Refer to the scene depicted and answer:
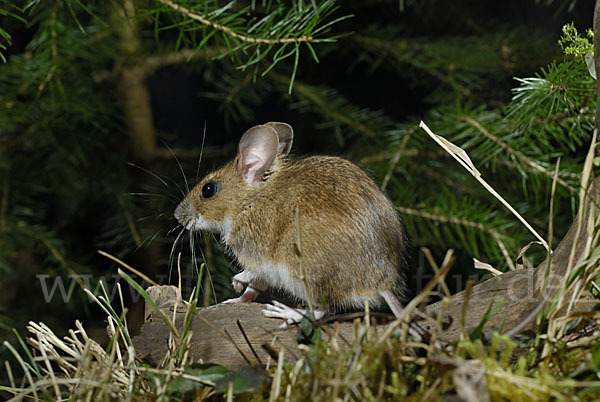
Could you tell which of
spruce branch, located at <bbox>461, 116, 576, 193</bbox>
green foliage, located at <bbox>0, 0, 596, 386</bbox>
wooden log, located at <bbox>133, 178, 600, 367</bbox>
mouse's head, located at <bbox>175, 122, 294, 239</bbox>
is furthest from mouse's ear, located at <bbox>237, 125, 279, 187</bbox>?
spruce branch, located at <bbox>461, 116, 576, 193</bbox>

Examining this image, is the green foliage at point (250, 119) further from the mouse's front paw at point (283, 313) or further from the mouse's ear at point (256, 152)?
the mouse's front paw at point (283, 313)

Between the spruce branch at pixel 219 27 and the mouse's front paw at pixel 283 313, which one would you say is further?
the spruce branch at pixel 219 27

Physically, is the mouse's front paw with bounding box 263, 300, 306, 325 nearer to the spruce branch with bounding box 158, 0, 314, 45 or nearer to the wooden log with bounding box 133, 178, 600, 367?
the wooden log with bounding box 133, 178, 600, 367

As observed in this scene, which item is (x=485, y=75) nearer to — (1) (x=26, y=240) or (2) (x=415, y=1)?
(2) (x=415, y=1)

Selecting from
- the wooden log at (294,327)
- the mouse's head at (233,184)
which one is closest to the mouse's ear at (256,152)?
the mouse's head at (233,184)

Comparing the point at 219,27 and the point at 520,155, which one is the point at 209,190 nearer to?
the point at 219,27

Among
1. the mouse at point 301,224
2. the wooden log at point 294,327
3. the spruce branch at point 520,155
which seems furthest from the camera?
the spruce branch at point 520,155

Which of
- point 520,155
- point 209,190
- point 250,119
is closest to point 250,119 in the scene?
point 250,119
